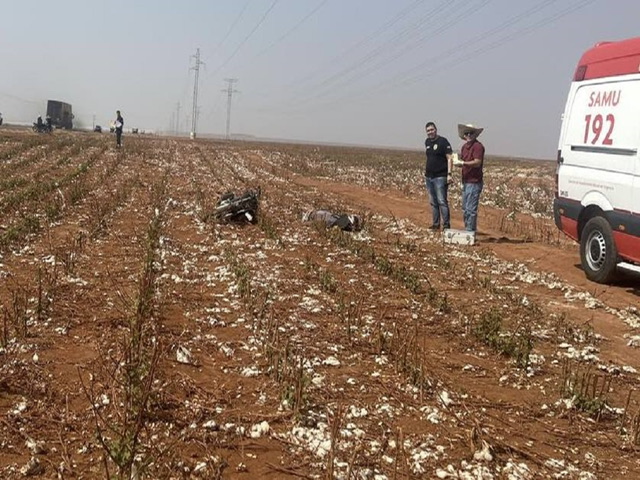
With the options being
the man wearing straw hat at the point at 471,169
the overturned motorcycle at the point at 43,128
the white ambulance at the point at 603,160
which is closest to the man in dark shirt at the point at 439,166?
the man wearing straw hat at the point at 471,169

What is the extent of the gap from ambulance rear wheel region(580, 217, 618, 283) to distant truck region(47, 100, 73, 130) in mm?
69582

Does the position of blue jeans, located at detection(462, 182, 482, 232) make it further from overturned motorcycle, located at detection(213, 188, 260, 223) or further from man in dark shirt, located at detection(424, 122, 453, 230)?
overturned motorcycle, located at detection(213, 188, 260, 223)

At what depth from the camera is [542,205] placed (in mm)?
20266

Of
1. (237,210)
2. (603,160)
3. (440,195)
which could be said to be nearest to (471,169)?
(440,195)

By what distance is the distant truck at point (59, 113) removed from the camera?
69125 mm

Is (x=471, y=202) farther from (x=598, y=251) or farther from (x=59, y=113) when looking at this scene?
(x=59, y=113)

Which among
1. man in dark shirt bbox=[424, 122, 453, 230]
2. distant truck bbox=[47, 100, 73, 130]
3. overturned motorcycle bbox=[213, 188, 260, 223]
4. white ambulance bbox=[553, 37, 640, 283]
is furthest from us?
distant truck bbox=[47, 100, 73, 130]

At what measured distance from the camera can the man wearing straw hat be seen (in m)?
12.2

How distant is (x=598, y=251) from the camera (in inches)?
366

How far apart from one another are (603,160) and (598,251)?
4.61 feet

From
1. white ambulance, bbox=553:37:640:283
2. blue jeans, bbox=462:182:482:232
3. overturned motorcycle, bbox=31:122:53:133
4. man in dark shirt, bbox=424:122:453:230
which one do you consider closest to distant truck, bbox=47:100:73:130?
overturned motorcycle, bbox=31:122:53:133

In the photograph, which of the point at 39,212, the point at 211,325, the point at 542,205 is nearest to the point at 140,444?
the point at 211,325

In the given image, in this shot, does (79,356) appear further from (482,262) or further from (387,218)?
(387,218)

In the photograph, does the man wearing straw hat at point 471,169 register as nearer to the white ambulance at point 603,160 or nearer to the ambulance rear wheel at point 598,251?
the white ambulance at point 603,160
